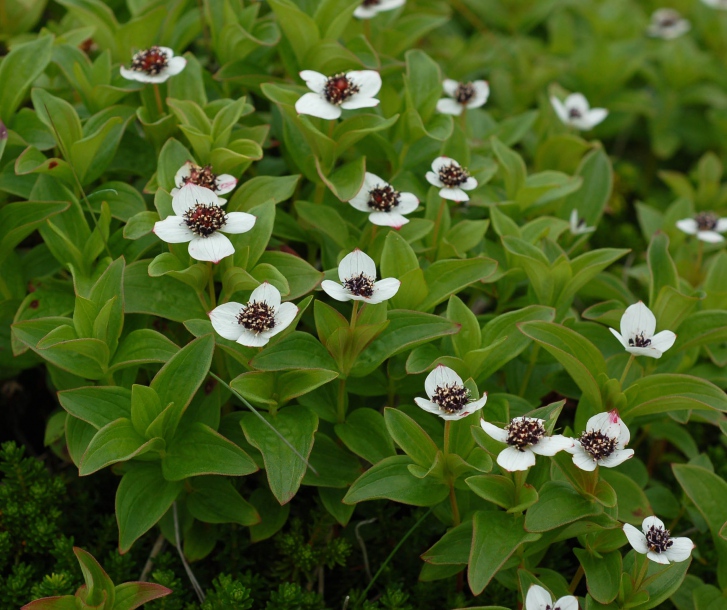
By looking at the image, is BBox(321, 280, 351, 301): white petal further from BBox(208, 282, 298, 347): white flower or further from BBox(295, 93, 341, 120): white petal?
BBox(295, 93, 341, 120): white petal

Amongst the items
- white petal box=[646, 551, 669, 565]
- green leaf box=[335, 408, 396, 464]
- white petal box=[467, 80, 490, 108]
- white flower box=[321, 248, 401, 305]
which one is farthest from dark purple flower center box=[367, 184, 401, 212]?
white petal box=[646, 551, 669, 565]

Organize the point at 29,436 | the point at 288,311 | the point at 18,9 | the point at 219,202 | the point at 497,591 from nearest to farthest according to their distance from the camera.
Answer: the point at 288,311 < the point at 219,202 < the point at 497,591 < the point at 29,436 < the point at 18,9

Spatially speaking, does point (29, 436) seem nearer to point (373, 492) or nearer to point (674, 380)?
point (373, 492)

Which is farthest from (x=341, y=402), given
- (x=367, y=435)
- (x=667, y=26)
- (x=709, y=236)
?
(x=667, y=26)

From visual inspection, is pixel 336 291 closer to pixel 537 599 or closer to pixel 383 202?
pixel 383 202

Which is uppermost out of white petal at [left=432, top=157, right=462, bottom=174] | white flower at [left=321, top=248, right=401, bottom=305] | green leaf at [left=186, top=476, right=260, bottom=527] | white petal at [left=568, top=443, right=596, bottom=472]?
white flower at [left=321, top=248, right=401, bottom=305]

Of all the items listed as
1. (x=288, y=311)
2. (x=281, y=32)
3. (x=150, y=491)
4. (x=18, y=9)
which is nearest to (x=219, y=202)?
(x=288, y=311)

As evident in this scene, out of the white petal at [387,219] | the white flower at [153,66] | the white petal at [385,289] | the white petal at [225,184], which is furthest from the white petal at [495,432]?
the white flower at [153,66]
